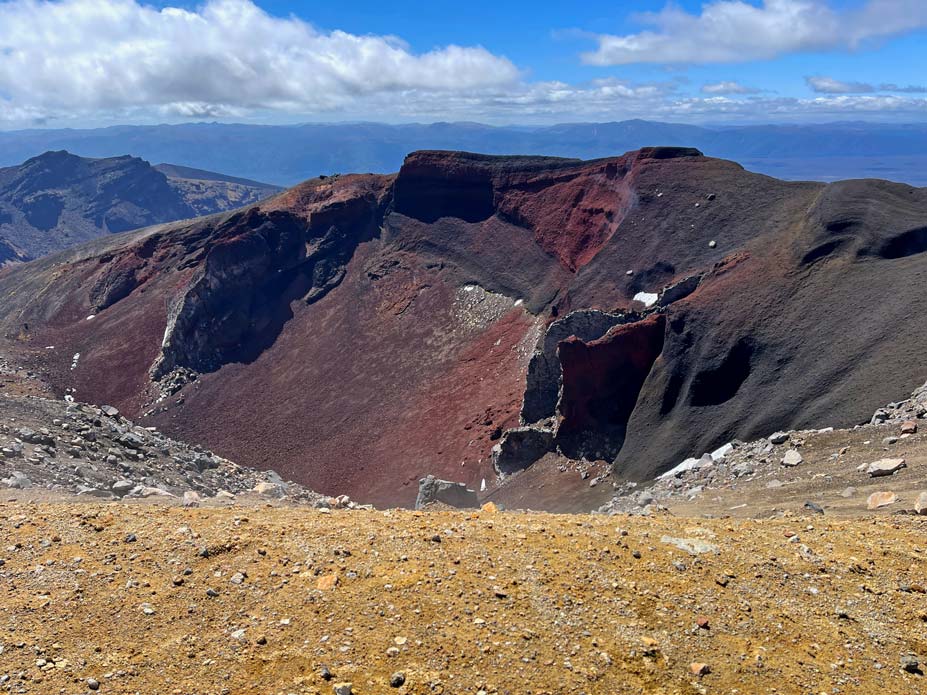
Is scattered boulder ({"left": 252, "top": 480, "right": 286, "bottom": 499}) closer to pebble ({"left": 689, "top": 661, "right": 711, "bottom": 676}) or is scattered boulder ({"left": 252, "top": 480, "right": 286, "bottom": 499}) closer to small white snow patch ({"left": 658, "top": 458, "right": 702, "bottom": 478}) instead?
small white snow patch ({"left": 658, "top": 458, "right": 702, "bottom": 478})

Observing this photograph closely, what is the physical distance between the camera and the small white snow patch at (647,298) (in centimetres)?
3359

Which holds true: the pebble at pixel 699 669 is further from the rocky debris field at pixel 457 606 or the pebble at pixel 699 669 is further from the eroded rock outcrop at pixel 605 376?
the eroded rock outcrop at pixel 605 376

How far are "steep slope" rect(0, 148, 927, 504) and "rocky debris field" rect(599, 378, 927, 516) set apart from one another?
2.10 m

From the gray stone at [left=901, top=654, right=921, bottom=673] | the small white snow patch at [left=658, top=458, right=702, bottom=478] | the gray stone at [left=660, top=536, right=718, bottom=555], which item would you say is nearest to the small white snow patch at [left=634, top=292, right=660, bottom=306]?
the small white snow patch at [left=658, top=458, right=702, bottom=478]

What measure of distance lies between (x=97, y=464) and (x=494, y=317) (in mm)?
28245

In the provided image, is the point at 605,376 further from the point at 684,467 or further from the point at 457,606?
the point at 457,606

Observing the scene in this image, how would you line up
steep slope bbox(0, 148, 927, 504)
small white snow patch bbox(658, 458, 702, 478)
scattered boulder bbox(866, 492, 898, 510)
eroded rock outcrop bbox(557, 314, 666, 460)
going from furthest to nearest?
eroded rock outcrop bbox(557, 314, 666, 460)
steep slope bbox(0, 148, 927, 504)
small white snow patch bbox(658, 458, 702, 478)
scattered boulder bbox(866, 492, 898, 510)

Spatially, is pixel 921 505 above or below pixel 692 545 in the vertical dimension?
above

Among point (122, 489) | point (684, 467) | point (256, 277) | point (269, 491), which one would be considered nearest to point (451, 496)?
point (269, 491)

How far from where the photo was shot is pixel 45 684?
734 centimetres

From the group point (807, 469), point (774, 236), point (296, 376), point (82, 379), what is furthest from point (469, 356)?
point (82, 379)

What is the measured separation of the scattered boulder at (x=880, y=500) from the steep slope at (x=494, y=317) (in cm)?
708

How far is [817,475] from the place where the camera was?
15.1 m

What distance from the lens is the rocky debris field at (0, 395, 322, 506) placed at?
588 inches
